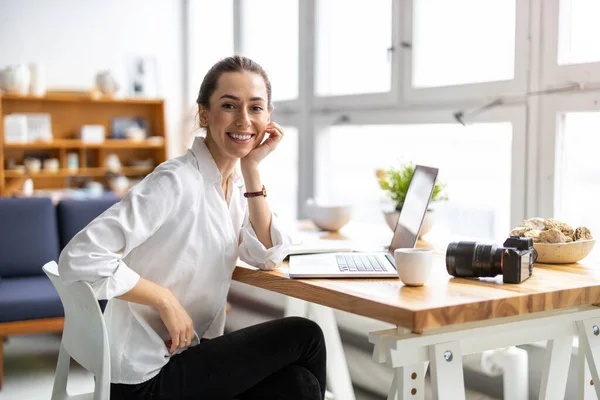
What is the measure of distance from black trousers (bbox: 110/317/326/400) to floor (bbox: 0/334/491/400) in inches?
40.4

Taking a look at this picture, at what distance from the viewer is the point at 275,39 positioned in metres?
4.59

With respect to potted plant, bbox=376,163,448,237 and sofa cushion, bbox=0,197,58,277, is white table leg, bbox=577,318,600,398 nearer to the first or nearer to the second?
potted plant, bbox=376,163,448,237

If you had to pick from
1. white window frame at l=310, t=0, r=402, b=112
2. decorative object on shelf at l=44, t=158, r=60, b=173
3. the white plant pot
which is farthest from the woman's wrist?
decorative object on shelf at l=44, t=158, r=60, b=173

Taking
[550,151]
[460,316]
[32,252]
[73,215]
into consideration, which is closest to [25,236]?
[32,252]

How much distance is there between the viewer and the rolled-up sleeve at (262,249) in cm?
188

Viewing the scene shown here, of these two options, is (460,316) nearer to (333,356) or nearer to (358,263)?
(358,263)

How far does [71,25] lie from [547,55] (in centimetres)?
388

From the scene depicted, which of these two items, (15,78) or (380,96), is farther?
(15,78)

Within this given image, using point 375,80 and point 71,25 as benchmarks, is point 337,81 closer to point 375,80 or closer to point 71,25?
point 375,80

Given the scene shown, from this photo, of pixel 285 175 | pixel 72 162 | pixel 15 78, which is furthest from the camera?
pixel 72 162

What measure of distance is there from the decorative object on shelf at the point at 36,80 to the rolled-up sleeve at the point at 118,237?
371 centimetres

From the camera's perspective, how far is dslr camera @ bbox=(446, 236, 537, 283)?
163cm

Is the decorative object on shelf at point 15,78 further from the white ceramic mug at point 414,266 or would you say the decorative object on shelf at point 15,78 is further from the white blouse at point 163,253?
the white ceramic mug at point 414,266

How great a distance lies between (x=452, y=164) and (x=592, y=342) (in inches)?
61.8
